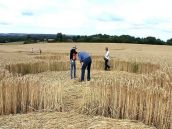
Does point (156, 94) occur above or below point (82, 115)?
above

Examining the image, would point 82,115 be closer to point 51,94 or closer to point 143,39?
point 51,94

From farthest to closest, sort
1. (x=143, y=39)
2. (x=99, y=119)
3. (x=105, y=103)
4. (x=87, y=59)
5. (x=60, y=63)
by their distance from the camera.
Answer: (x=143, y=39) → (x=60, y=63) → (x=87, y=59) → (x=105, y=103) → (x=99, y=119)

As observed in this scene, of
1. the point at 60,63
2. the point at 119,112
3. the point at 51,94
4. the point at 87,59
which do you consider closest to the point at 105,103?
the point at 119,112

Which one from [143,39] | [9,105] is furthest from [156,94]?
[143,39]

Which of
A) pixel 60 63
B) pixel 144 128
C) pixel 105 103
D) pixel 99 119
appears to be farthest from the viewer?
pixel 60 63

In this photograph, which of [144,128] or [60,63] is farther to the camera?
[60,63]

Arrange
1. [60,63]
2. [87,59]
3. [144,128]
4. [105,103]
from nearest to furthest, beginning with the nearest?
[144,128], [105,103], [87,59], [60,63]

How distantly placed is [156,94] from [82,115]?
1.72m

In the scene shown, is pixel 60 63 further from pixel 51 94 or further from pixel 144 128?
pixel 144 128

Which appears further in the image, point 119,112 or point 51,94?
point 51,94

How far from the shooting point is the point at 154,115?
798cm

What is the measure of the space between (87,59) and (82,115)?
267 inches

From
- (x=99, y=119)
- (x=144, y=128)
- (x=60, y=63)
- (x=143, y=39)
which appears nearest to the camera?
(x=144, y=128)

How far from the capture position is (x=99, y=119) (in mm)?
8320
